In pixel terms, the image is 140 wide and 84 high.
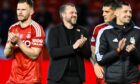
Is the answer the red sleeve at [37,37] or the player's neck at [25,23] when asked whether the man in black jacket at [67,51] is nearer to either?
the red sleeve at [37,37]

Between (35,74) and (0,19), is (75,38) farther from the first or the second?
(0,19)

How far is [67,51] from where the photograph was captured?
8641mm

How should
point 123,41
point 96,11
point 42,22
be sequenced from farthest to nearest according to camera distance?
point 96,11
point 42,22
point 123,41

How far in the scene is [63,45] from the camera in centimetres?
878

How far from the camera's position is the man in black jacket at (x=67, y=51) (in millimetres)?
8680

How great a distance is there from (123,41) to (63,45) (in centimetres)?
119

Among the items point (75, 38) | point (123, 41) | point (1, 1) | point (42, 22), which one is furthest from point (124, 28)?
point (1, 1)

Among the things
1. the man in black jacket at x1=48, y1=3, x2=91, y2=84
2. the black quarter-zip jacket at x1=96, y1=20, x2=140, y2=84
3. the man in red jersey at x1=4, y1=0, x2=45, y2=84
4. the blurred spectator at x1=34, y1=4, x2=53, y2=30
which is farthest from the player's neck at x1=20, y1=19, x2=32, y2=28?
the blurred spectator at x1=34, y1=4, x2=53, y2=30

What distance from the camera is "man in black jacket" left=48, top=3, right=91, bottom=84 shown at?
8.68 meters

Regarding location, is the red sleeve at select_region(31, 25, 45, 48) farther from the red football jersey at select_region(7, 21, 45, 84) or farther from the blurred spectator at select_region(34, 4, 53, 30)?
the blurred spectator at select_region(34, 4, 53, 30)

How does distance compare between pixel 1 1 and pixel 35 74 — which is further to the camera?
pixel 1 1

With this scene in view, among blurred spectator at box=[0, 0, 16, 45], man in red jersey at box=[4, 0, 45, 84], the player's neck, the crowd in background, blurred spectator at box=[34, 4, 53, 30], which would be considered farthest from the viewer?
blurred spectator at box=[34, 4, 53, 30]

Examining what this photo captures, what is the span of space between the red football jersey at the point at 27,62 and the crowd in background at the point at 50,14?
5650 millimetres

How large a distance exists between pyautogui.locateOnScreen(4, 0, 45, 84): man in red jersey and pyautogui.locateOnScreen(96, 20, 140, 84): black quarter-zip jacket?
0.80m
